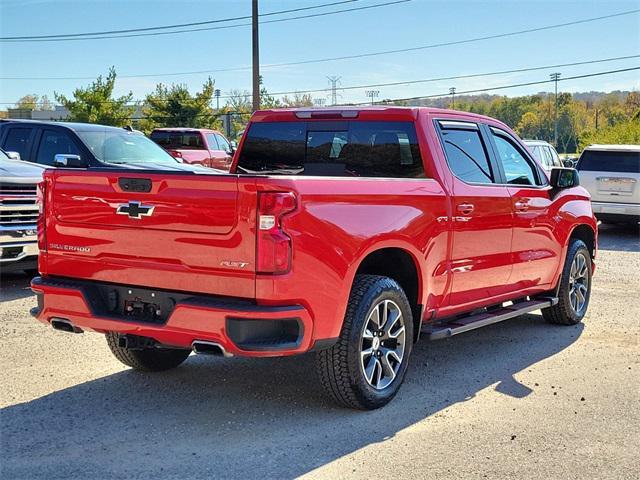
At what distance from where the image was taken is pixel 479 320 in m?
6.05

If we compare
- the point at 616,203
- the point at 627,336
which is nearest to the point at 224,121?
the point at 616,203

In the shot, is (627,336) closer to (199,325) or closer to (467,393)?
(467,393)

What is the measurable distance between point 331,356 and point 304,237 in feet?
2.81

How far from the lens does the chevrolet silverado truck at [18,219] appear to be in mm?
8711

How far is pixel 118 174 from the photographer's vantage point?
4.62 metres

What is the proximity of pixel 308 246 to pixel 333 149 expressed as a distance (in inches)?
74.4

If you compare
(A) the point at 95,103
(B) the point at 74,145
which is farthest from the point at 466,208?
(A) the point at 95,103

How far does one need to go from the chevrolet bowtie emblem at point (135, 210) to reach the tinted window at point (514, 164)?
3.33 meters

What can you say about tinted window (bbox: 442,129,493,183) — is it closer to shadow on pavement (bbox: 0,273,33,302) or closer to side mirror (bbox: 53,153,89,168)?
shadow on pavement (bbox: 0,273,33,302)

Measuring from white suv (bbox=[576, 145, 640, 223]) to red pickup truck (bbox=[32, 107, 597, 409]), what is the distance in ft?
33.1

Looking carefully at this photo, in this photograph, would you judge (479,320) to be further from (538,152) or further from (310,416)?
(538,152)

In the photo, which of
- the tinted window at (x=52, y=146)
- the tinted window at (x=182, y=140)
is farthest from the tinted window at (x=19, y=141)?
the tinted window at (x=182, y=140)

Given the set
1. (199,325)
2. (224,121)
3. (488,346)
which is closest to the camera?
(199,325)

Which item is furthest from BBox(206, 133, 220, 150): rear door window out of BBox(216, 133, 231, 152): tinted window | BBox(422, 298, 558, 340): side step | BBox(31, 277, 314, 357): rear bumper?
BBox(31, 277, 314, 357): rear bumper
